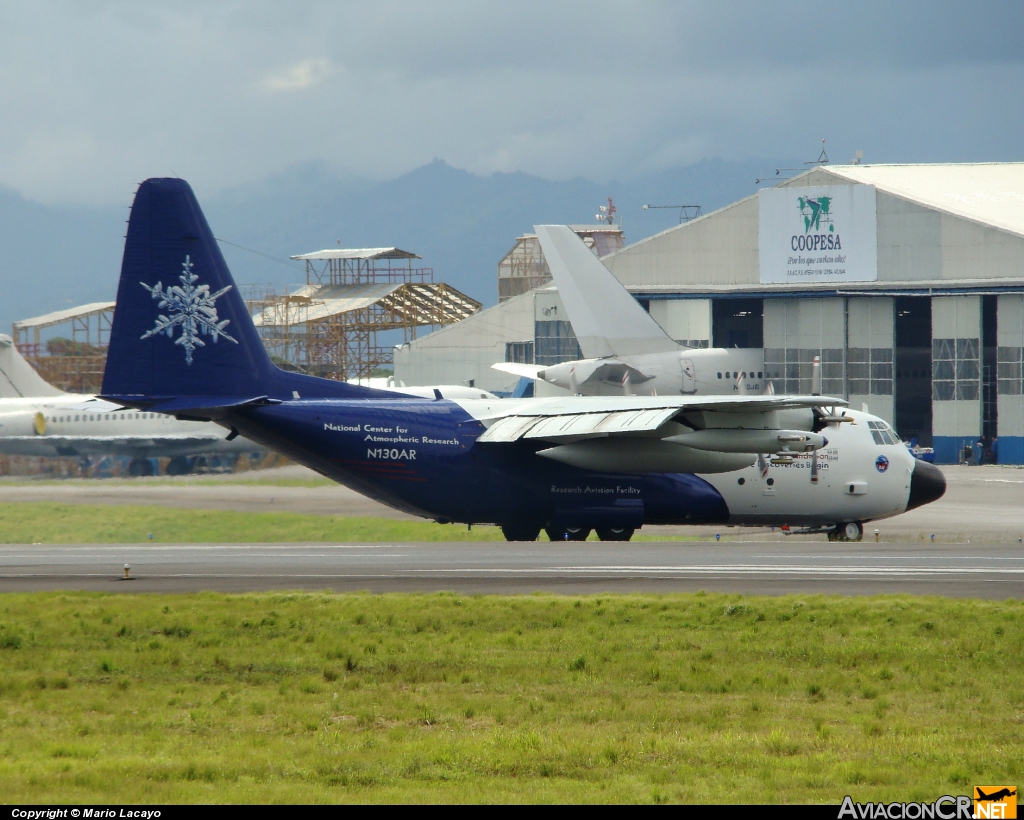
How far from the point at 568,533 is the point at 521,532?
124cm

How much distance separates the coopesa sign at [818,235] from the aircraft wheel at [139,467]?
133 ft

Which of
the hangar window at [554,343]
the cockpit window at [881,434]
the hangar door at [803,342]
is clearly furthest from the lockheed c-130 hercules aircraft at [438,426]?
the hangar window at [554,343]

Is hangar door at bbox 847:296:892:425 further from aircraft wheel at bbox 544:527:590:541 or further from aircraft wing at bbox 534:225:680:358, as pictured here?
aircraft wheel at bbox 544:527:590:541

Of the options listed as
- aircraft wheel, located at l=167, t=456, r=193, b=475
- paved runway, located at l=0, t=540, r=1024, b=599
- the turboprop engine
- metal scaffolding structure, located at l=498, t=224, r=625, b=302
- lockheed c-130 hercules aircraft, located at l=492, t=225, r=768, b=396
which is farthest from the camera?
metal scaffolding structure, located at l=498, t=224, r=625, b=302

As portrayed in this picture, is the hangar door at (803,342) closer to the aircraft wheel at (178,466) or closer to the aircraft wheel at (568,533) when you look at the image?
the aircraft wheel at (178,466)

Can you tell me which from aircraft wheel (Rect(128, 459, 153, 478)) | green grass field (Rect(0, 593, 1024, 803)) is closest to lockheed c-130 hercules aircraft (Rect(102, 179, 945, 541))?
green grass field (Rect(0, 593, 1024, 803))

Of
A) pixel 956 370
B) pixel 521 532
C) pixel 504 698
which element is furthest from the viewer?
pixel 956 370

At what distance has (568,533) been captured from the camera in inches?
1212

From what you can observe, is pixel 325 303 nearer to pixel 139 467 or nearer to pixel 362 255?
pixel 362 255

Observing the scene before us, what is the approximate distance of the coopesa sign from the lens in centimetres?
7588

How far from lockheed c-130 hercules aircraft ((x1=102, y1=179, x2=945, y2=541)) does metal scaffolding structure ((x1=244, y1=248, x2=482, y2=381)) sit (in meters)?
69.7

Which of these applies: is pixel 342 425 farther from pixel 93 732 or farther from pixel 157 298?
pixel 93 732

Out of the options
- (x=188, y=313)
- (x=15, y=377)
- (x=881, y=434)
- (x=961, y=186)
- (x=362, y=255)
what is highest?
(x=362, y=255)

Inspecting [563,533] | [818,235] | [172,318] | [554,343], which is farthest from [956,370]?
[172,318]
